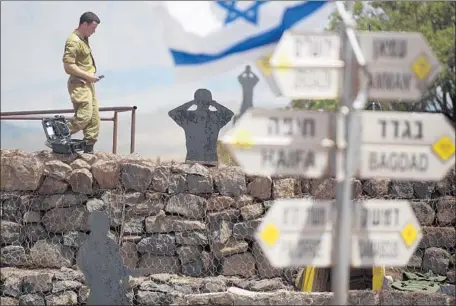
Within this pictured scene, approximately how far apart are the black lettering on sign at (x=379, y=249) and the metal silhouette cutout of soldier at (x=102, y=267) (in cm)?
364

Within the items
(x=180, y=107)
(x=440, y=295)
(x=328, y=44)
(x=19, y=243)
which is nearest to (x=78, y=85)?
(x=180, y=107)

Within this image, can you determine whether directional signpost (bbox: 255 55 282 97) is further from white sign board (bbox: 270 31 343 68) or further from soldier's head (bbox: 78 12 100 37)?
soldier's head (bbox: 78 12 100 37)

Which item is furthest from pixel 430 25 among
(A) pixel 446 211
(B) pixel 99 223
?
(B) pixel 99 223

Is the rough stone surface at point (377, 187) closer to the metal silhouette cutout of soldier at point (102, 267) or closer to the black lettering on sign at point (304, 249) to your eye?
the metal silhouette cutout of soldier at point (102, 267)

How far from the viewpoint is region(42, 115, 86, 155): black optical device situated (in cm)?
1004

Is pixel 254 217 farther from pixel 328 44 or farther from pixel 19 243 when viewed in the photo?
pixel 328 44

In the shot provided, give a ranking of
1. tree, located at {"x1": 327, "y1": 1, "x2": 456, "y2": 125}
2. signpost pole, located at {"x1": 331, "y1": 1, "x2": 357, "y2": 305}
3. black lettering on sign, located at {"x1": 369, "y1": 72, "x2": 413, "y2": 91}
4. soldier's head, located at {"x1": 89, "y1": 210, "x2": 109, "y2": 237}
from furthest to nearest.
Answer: tree, located at {"x1": 327, "y1": 1, "x2": 456, "y2": 125} → soldier's head, located at {"x1": 89, "y1": 210, "x2": 109, "y2": 237} → black lettering on sign, located at {"x1": 369, "y1": 72, "x2": 413, "y2": 91} → signpost pole, located at {"x1": 331, "y1": 1, "x2": 357, "y2": 305}

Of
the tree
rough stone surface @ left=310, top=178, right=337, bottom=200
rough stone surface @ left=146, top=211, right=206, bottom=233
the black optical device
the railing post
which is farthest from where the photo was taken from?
the tree

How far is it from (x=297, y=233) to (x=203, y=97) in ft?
19.2

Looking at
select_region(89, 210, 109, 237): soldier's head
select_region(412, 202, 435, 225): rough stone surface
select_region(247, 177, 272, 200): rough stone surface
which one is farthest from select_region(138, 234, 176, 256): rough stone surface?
select_region(412, 202, 435, 225): rough stone surface

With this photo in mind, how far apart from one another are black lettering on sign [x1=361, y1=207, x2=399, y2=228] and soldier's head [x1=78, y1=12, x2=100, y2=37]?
5.71m

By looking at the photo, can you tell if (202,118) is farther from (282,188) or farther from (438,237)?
(438,237)

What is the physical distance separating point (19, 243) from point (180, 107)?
89.7 inches

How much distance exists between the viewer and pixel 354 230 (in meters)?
4.71
